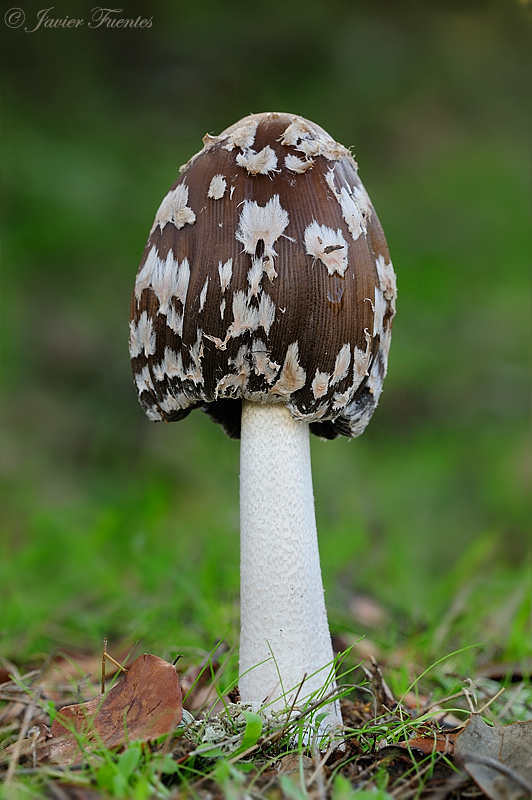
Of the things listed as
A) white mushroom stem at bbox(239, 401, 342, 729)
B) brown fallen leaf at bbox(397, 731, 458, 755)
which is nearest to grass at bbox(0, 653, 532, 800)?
brown fallen leaf at bbox(397, 731, 458, 755)

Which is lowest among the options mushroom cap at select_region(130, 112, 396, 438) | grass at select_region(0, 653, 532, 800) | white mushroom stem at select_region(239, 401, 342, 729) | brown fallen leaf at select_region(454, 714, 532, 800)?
grass at select_region(0, 653, 532, 800)

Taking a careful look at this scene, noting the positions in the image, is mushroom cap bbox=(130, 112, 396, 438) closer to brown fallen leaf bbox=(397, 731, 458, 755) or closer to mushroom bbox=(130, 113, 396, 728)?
mushroom bbox=(130, 113, 396, 728)

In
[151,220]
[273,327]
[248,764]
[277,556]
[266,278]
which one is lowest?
[248,764]

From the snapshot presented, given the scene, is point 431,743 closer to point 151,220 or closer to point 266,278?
point 266,278

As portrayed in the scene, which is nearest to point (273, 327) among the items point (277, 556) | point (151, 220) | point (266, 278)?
point (266, 278)

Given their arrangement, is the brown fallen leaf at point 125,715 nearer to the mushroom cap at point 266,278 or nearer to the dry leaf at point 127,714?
the dry leaf at point 127,714

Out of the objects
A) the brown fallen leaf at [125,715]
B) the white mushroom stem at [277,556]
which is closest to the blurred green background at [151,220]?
the white mushroom stem at [277,556]
